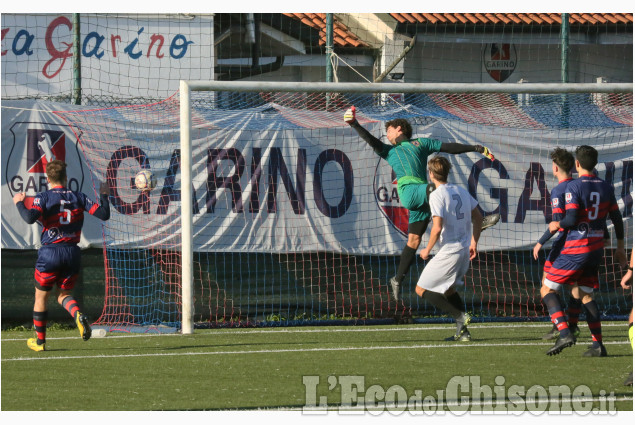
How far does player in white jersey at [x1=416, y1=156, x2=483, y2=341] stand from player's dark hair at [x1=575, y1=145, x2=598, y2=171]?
128 cm

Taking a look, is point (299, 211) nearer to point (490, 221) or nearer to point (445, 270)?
point (490, 221)

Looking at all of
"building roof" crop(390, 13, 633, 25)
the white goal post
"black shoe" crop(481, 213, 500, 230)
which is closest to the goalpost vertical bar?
the white goal post

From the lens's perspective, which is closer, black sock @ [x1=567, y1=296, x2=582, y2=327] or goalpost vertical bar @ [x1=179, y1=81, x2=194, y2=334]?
black sock @ [x1=567, y1=296, x2=582, y2=327]

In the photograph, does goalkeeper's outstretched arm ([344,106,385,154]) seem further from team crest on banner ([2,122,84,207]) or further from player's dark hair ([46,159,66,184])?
team crest on banner ([2,122,84,207])

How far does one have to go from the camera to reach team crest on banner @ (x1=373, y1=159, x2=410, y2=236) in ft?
40.6

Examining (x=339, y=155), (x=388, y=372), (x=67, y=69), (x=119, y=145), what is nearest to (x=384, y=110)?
(x=339, y=155)

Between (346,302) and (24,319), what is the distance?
381 cm

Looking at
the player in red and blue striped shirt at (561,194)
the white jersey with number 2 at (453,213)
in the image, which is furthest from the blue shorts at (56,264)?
the player in red and blue striped shirt at (561,194)

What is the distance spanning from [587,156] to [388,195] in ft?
14.1

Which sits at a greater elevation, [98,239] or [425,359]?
[98,239]

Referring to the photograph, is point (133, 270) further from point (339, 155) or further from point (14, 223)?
point (339, 155)

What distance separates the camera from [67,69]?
14.3 m

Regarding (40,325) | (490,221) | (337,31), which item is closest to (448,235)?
(490,221)

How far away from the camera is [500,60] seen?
62.5 feet
